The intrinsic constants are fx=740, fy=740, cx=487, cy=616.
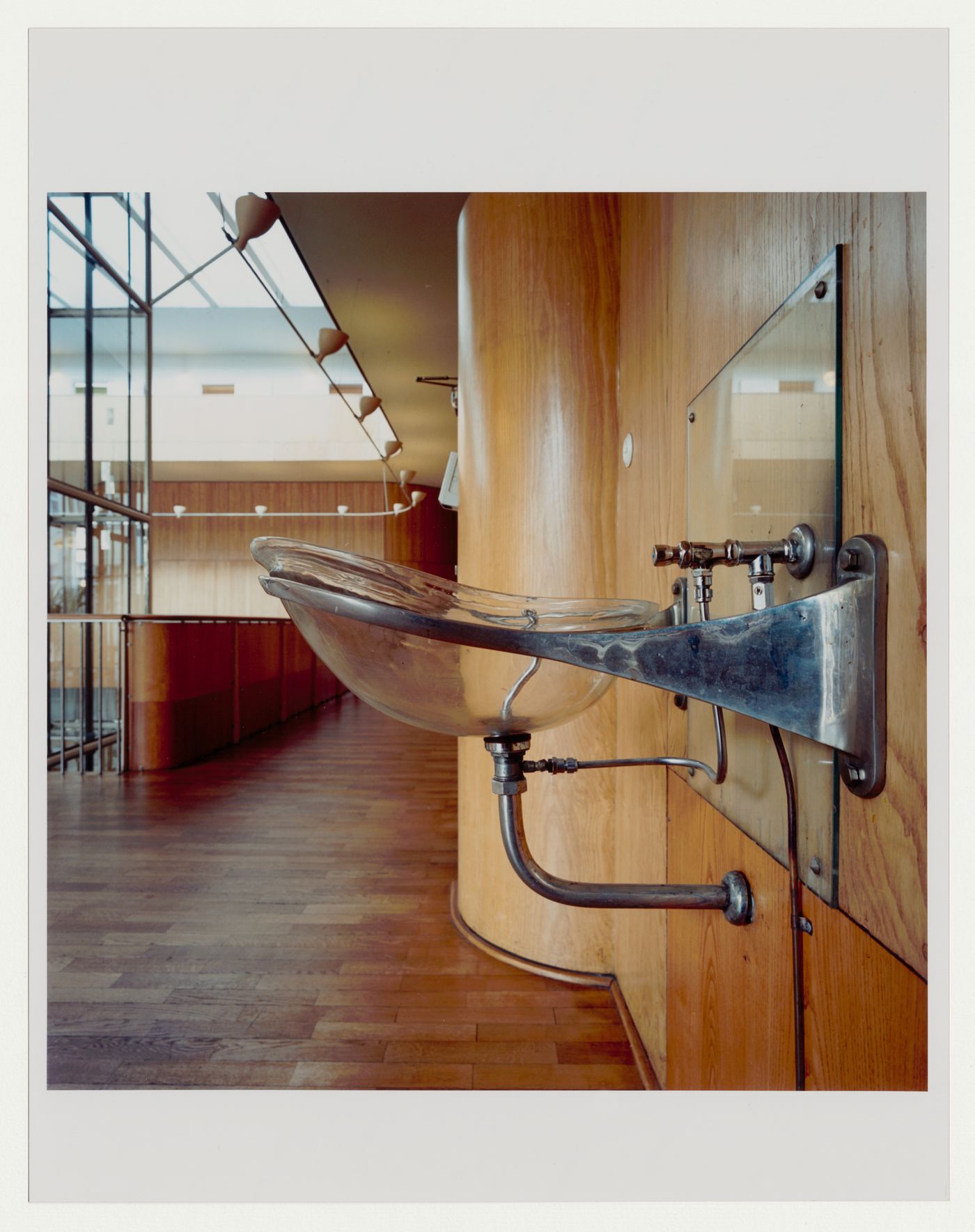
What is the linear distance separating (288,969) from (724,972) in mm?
1124

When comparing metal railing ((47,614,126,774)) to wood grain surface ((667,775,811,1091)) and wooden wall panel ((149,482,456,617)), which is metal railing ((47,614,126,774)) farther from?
wooden wall panel ((149,482,456,617))

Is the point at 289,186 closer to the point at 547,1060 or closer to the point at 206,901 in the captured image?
the point at 547,1060

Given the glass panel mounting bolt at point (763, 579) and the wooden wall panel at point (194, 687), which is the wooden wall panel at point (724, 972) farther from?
the wooden wall panel at point (194, 687)

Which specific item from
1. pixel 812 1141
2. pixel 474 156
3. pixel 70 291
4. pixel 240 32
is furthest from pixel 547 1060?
pixel 70 291

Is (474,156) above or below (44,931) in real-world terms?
above

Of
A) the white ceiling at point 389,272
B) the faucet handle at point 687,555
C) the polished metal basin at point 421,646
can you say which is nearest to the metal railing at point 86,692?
the white ceiling at point 389,272

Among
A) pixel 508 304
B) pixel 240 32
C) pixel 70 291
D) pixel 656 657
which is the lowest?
pixel 656 657

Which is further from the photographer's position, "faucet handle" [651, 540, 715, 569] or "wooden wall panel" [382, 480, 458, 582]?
"wooden wall panel" [382, 480, 458, 582]

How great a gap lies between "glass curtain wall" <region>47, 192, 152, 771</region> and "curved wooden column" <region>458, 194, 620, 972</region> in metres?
3.09

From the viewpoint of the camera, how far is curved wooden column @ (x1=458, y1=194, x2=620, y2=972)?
1.69 m

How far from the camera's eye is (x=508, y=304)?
5.86 feet

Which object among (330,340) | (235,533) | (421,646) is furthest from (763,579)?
(235,533)

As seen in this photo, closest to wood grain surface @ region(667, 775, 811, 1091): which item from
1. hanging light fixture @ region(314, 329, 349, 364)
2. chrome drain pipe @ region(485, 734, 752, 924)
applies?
chrome drain pipe @ region(485, 734, 752, 924)

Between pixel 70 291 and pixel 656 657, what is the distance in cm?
580
